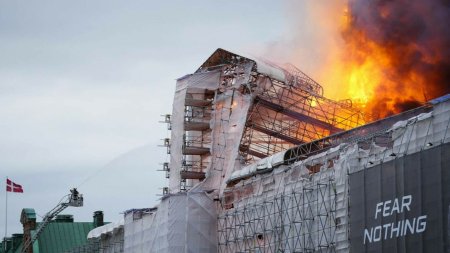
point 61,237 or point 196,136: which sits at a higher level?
point 196,136

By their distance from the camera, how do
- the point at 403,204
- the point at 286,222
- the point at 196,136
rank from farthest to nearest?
1. the point at 196,136
2. the point at 286,222
3. the point at 403,204

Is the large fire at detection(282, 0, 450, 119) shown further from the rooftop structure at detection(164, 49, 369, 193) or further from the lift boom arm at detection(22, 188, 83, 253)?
the lift boom arm at detection(22, 188, 83, 253)

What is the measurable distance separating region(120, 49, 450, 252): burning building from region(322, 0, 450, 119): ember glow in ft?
14.8

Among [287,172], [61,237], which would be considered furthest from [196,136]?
[61,237]

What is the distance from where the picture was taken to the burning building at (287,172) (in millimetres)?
71688

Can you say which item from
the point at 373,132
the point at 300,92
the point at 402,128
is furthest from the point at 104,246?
the point at 402,128

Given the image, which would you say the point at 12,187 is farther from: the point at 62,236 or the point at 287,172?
the point at 287,172

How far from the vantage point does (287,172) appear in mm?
88625

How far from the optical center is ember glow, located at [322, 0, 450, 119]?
298ft

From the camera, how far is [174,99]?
351ft

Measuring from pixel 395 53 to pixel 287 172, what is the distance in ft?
47.9

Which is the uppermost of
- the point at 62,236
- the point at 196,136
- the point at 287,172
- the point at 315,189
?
the point at 196,136

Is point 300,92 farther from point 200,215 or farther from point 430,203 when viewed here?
point 430,203

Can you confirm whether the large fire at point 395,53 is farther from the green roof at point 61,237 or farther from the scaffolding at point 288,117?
the green roof at point 61,237
